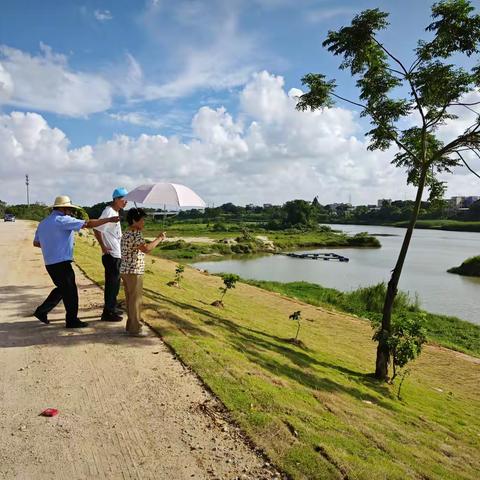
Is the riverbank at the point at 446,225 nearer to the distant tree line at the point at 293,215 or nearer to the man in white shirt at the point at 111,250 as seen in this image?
the distant tree line at the point at 293,215

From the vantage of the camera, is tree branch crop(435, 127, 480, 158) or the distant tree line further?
the distant tree line

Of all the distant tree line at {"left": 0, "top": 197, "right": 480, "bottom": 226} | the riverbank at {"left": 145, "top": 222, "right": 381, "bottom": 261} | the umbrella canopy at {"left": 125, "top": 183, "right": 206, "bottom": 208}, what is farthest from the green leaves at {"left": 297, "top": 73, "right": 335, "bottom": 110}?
the distant tree line at {"left": 0, "top": 197, "right": 480, "bottom": 226}

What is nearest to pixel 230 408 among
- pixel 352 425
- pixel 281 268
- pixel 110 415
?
pixel 110 415

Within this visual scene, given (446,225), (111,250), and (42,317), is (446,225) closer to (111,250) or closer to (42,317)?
(111,250)

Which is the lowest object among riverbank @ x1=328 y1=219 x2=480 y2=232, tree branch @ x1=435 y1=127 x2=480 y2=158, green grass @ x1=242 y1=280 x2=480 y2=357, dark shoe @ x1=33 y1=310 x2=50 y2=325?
green grass @ x1=242 y1=280 x2=480 y2=357

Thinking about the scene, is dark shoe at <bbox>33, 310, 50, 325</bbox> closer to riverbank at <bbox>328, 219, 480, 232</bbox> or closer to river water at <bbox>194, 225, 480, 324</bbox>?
river water at <bbox>194, 225, 480, 324</bbox>

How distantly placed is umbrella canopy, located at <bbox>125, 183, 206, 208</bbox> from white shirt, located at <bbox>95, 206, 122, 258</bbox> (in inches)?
39.5

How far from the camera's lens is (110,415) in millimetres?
4500

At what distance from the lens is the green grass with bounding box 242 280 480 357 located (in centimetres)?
1798

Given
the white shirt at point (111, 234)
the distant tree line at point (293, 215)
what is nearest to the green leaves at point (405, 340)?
the white shirt at point (111, 234)

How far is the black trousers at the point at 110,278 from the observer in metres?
7.41

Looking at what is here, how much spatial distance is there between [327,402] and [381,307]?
19.1 m

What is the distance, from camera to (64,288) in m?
6.77

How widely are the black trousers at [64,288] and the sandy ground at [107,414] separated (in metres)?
0.29
